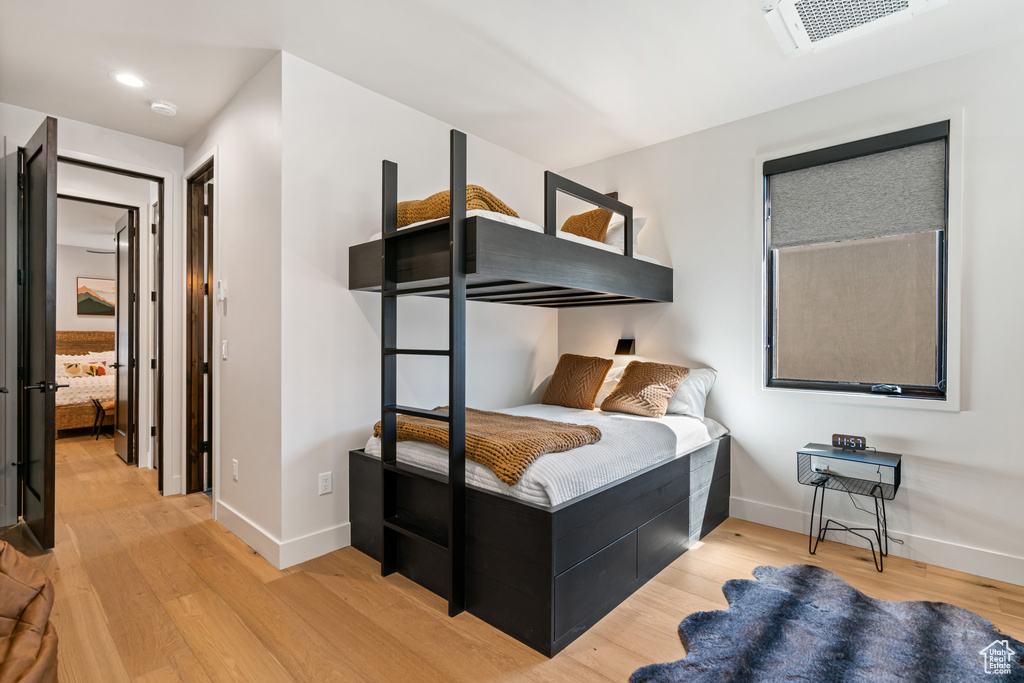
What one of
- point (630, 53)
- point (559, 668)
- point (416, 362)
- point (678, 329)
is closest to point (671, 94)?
point (630, 53)

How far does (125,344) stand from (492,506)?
4410mm

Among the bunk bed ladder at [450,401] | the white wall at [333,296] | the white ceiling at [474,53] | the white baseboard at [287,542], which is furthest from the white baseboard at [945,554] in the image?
the white baseboard at [287,542]

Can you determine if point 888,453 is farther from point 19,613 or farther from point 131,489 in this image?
point 131,489

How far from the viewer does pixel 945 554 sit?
2488 millimetres

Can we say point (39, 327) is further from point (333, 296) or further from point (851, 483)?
point (851, 483)

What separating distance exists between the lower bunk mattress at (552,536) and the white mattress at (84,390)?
4922 mm

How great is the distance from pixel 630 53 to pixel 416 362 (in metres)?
2.06

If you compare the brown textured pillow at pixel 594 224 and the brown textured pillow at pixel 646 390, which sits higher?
the brown textured pillow at pixel 594 224

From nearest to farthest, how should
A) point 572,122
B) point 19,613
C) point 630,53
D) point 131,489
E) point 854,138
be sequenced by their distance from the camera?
point 19,613 < point 630,53 < point 854,138 < point 572,122 < point 131,489

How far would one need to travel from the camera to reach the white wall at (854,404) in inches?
92.7

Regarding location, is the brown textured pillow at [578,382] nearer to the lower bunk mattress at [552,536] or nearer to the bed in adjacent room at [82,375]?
the lower bunk mattress at [552,536]

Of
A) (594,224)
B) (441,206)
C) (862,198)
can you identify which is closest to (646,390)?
(594,224)

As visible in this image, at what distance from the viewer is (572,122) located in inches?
129

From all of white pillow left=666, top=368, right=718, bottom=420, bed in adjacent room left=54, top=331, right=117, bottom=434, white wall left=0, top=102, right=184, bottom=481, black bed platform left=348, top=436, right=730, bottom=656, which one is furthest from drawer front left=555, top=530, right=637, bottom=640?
bed in adjacent room left=54, top=331, right=117, bottom=434
